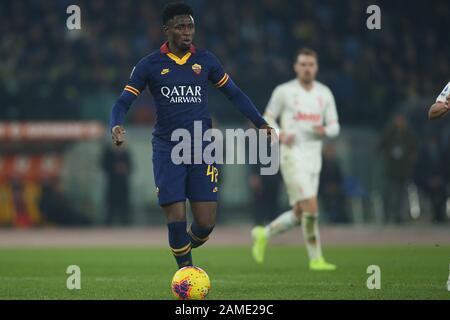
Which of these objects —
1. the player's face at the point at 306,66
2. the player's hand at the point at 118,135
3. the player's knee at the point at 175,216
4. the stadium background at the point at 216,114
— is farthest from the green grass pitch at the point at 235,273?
the stadium background at the point at 216,114

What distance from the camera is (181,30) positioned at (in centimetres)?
968

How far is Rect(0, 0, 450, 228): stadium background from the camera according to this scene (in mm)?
23484

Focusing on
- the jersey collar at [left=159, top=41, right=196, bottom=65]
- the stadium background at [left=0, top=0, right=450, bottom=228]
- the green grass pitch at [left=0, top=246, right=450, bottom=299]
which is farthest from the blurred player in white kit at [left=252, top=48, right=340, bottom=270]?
the stadium background at [left=0, top=0, right=450, bottom=228]

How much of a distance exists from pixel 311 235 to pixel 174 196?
4058 millimetres

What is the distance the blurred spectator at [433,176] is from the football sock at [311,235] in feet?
33.9

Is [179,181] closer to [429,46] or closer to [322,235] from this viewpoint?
[322,235]

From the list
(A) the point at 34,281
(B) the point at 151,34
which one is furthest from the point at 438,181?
(A) the point at 34,281

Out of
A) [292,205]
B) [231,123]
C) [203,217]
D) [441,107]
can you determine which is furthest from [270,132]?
[231,123]

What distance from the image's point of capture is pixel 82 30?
26172 mm

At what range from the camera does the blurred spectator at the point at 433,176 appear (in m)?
23.3

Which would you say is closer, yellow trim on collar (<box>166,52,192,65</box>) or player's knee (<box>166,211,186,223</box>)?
player's knee (<box>166,211,186,223</box>)

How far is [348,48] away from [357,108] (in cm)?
287

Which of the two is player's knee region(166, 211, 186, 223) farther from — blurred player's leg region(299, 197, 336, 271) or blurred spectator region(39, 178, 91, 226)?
blurred spectator region(39, 178, 91, 226)

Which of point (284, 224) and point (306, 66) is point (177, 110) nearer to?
point (306, 66)
